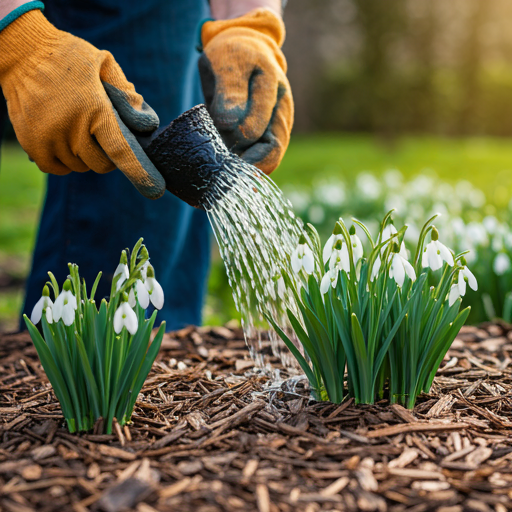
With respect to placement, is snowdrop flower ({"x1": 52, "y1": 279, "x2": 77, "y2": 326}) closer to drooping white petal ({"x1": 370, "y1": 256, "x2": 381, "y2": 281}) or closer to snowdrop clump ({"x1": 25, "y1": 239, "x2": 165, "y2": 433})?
snowdrop clump ({"x1": 25, "y1": 239, "x2": 165, "y2": 433})

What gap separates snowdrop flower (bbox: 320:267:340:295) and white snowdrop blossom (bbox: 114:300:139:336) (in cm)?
55

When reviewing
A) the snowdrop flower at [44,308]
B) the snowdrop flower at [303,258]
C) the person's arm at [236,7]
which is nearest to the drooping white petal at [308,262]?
the snowdrop flower at [303,258]

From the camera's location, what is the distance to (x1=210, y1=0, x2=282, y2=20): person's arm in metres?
2.66

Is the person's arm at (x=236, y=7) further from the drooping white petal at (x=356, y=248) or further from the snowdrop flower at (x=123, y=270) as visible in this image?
the snowdrop flower at (x=123, y=270)

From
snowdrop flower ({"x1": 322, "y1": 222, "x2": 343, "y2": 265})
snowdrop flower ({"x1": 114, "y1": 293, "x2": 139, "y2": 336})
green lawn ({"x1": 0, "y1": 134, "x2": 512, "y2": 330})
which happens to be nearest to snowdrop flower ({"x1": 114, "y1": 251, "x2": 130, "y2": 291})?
snowdrop flower ({"x1": 114, "y1": 293, "x2": 139, "y2": 336})

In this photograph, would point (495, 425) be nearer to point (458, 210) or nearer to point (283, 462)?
point (283, 462)

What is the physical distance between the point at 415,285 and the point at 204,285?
1911mm

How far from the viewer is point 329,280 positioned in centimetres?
178

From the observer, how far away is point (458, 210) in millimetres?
4742

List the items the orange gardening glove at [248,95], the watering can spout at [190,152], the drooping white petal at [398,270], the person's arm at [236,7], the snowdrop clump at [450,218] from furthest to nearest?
1. the snowdrop clump at [450,218]
2. the person's arm at [236,7]
3. the orange gardening glove at [248,95]
4. the watering can spout at [190,152]
5. the drooping white petal at [398,270]

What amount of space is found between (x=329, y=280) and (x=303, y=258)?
101 mm

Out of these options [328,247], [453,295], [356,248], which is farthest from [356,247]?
[453,295]

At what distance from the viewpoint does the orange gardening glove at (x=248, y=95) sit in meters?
2.25

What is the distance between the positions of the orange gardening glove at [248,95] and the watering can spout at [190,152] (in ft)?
0.65
